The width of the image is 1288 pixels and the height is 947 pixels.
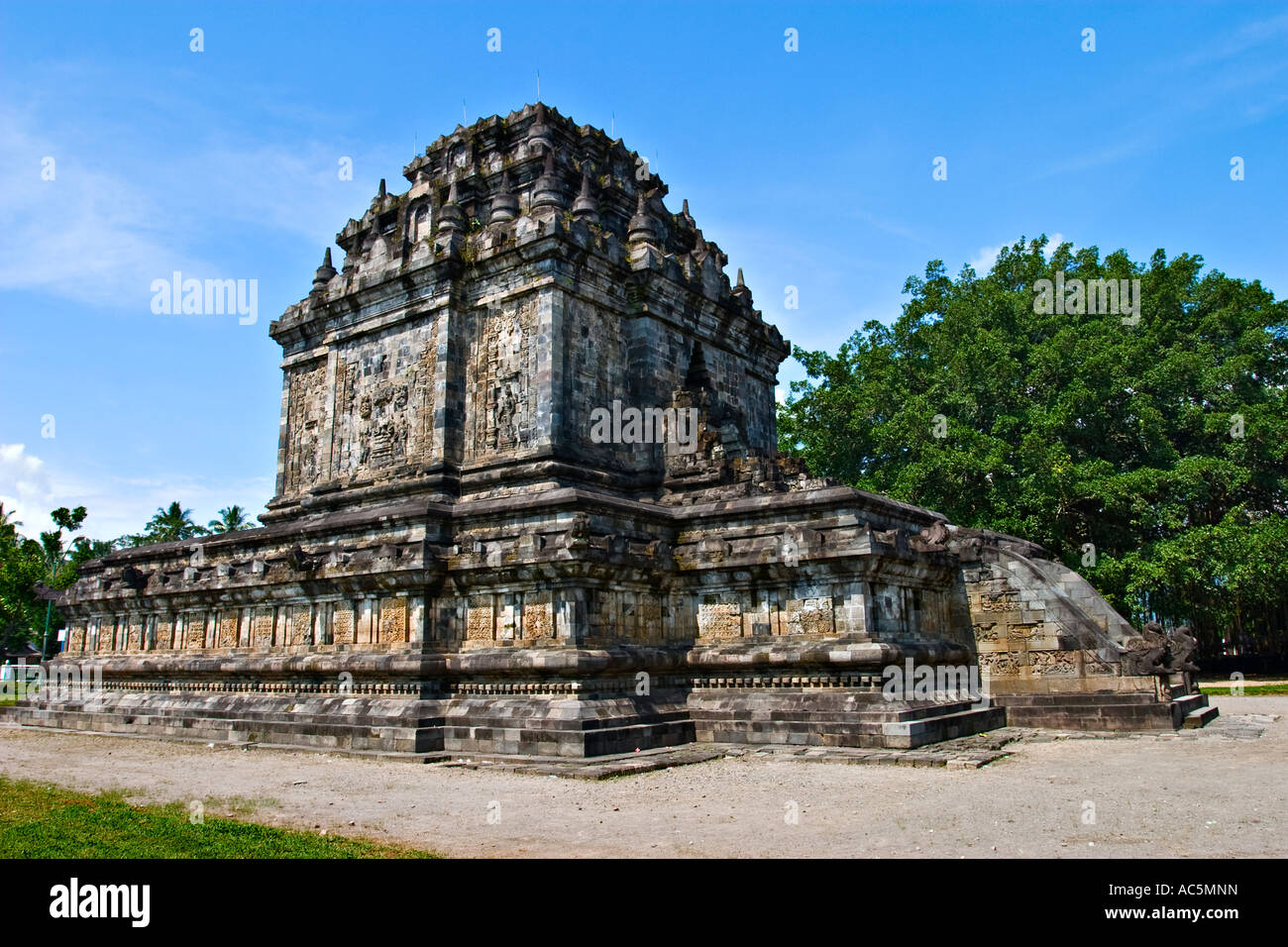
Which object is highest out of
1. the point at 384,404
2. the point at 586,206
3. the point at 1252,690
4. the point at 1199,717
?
the point at 586,206

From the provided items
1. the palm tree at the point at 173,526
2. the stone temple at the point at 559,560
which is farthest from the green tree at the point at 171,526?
the stone temple at the point at 559,560

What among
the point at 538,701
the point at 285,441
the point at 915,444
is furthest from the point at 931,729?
the point at 915,444

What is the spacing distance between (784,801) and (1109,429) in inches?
1046

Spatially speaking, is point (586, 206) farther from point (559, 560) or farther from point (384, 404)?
point (559, 560)

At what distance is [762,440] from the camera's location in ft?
74.2

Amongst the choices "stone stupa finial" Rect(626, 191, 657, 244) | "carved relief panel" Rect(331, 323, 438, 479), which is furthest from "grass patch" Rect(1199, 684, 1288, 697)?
"carved relief panel" Rect(331, 323, 438, 479)

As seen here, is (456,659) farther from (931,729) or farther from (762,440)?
(762,440)

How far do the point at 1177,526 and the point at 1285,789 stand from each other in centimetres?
2211

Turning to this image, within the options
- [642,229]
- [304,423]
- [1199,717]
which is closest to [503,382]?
[642,229]

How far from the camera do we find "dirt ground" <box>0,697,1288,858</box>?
25.3ft

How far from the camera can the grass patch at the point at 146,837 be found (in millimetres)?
7219

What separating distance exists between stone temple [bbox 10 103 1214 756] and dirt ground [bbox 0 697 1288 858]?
1606 mm

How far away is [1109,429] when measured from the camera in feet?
104

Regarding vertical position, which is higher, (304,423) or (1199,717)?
(304,423)
